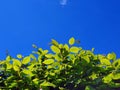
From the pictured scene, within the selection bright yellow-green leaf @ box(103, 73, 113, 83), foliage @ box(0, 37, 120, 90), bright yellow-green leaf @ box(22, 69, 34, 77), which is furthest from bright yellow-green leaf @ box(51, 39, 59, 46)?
bright yellow-green leaf @ box(103, 73, 113, 83)

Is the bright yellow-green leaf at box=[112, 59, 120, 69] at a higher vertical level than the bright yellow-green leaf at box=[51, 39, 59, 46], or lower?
lower

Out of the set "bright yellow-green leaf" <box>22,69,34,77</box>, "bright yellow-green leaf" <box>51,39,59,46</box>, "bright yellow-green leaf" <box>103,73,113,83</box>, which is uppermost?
"bright yellow-green leaf" <box>51,39,59,46</box>

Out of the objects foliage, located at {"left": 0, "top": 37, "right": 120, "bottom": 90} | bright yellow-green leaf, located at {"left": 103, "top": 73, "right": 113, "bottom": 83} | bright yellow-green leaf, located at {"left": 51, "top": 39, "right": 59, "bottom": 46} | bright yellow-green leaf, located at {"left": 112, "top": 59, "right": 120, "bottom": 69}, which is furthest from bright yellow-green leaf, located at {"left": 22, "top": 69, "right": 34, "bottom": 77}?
bright yellow-green leaf, located at {"left": 112, "top": 59, "right": 120, "bottom": 69}

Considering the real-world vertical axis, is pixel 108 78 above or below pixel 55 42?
below

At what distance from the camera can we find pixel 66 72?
4859mm

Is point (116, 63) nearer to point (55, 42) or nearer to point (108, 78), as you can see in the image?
point (108, 78)

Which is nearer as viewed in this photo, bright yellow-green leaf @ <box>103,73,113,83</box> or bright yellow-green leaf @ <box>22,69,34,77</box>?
bright yellow-green leaf @ <box>103,73,113,83</box>

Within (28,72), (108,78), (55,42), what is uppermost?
(55,42)

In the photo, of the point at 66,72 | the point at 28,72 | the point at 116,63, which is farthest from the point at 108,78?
the point at 28,72

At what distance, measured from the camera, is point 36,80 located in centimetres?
477

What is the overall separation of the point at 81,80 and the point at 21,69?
97 cm

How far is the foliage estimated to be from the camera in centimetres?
460

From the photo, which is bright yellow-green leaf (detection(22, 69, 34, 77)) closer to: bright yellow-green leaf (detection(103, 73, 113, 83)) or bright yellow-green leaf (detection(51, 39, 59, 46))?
bright yellow-green leaf (detection(51, 39, 59, 46))

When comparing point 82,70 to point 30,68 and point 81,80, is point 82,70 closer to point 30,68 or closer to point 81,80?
point 81,80
